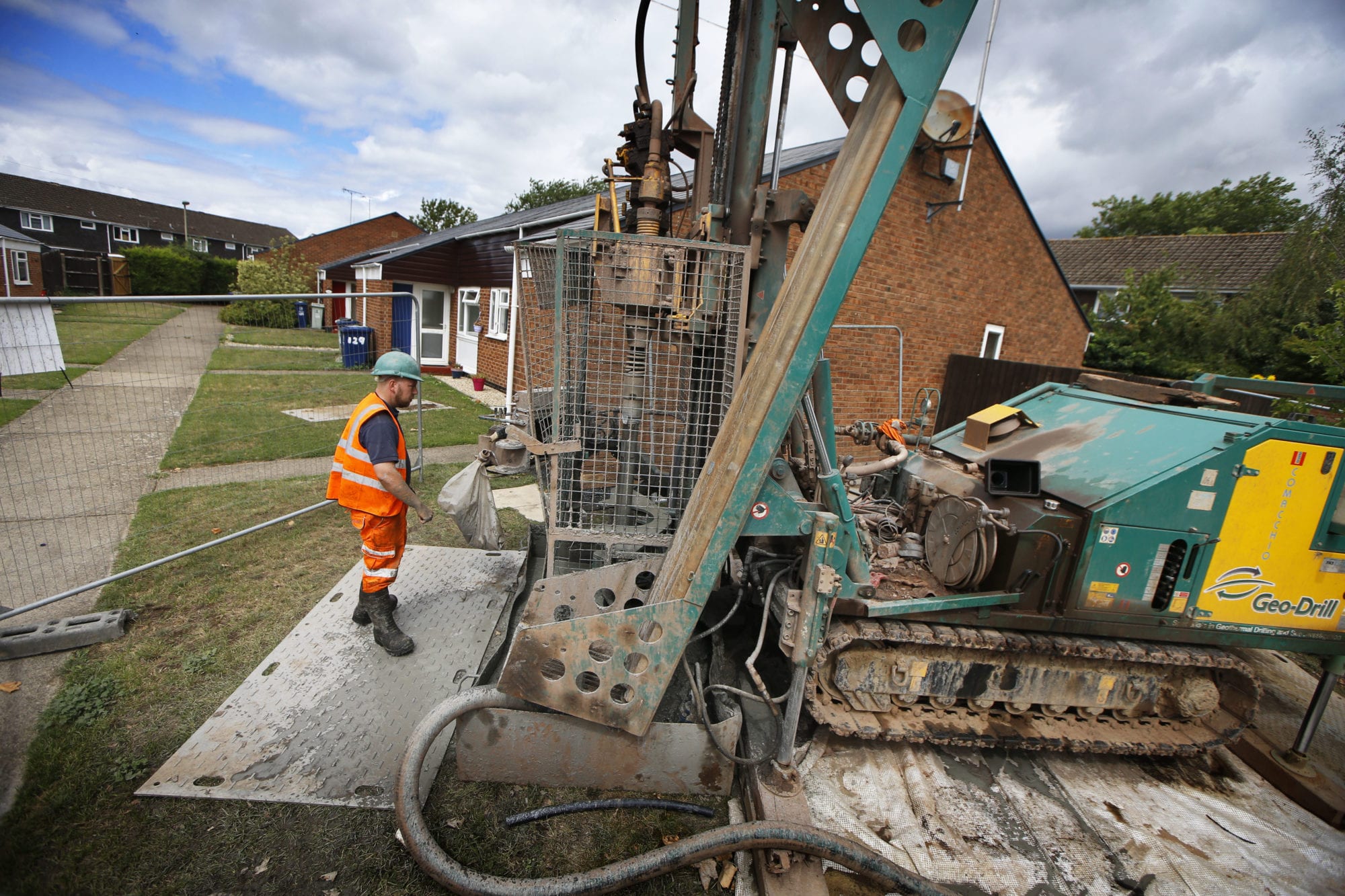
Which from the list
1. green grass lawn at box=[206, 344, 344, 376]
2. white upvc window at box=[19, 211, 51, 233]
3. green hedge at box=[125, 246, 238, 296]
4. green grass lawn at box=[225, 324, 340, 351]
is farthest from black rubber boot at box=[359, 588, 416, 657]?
white upvc window at box=[19, 211, 51, 233]

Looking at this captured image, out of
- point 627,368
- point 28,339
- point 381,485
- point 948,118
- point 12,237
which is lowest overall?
point 381,485

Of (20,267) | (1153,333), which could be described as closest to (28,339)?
(1153,333)

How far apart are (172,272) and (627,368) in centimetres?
4145

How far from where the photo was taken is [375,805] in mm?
2627

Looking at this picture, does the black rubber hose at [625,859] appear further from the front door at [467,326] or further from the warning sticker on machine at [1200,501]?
the front door at [467,326]

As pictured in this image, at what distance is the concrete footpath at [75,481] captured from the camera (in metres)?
3.31

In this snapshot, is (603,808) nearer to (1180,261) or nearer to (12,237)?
(1180,261)

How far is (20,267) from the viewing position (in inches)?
936

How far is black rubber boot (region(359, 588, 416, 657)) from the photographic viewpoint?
362cm

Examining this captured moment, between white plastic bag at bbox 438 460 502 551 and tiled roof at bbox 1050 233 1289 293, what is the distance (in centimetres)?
2110

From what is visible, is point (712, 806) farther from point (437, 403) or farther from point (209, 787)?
point (437, 403)

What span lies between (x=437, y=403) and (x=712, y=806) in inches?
397


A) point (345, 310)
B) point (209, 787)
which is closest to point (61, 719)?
A: point (209, 787)

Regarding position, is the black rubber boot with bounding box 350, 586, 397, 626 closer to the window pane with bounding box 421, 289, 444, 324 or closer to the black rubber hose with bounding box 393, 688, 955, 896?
the black rubber hose with bounding box 393, 688, 955, 896
